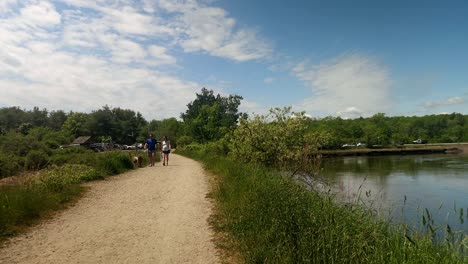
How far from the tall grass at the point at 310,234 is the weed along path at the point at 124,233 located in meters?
0.63

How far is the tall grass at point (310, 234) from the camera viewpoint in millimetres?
4316

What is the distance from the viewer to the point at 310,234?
4758 millimetres

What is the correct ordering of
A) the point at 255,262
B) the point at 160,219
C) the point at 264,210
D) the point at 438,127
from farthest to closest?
1. the point at 438,127
2. the point at 160,219
3. the point at 264,210
4. the point at 255,262

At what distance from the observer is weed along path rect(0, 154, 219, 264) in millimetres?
5023

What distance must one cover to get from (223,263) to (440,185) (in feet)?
77.3

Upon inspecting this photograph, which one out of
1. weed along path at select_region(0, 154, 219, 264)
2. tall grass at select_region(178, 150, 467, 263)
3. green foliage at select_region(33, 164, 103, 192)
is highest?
green foliage at select_region(33, 164, 103, 192)

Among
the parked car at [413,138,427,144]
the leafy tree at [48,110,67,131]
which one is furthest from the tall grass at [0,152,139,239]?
the parked car at [413,138,427,144]

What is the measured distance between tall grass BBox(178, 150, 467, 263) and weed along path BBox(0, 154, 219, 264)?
627 mm

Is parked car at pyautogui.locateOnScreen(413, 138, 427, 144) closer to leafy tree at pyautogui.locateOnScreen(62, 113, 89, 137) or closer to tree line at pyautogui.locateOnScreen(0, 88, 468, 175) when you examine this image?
tree line at pyautogui.locateOnScreen(0, 88, 468, 175)

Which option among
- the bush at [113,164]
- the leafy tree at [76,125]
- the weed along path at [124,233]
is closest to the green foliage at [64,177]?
the weed along path at [124,233]

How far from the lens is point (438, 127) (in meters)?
124

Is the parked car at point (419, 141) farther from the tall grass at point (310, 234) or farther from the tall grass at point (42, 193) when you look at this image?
the tall grass at point (310, 234)

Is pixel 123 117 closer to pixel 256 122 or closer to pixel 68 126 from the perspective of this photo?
pixel 68 126

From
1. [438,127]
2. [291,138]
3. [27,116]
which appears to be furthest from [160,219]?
[438,127]
